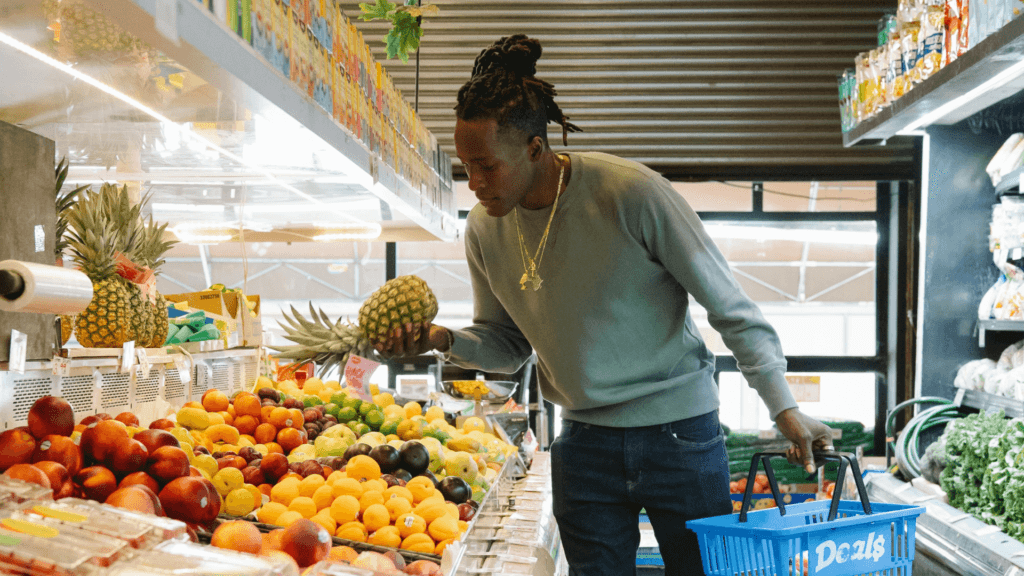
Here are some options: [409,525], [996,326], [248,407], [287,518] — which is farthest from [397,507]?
[996,326]

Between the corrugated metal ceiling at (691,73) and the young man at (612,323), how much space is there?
4016mm

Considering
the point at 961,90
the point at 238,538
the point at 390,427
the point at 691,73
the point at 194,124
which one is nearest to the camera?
the point at 238,538

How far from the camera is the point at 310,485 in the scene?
2.32 metres

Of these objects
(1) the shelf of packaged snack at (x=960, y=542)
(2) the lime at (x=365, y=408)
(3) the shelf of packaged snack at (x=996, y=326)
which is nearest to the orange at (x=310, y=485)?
(2) the lime at (x=365, y=408)

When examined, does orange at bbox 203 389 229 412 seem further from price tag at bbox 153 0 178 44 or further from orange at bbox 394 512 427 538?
price tag at bbox 153 0 178 44

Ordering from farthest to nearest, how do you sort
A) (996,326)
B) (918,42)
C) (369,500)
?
(996,326) → (918,42) → (369,500)

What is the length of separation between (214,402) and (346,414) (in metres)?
0.59

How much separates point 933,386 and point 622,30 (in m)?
3.09

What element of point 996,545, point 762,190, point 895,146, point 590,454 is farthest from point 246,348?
point 895,146

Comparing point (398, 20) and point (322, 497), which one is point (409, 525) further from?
point (398, 20)

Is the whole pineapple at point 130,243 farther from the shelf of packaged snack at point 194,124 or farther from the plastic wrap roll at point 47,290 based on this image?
the plastic wrap roll at point 47,290

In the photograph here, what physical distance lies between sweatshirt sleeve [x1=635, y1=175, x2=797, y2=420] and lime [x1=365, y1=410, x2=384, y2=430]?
6.28ft

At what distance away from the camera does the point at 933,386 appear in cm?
455

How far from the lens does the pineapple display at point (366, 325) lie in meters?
2.09
